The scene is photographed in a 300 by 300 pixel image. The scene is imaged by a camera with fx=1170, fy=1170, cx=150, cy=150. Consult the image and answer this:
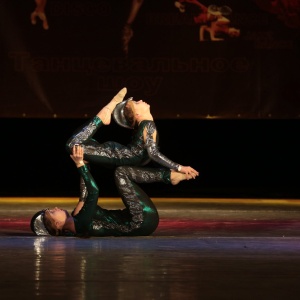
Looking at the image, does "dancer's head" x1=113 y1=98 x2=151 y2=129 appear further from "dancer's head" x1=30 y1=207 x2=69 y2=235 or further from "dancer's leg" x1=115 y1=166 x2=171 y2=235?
"dancer's head" x1=30 y1=207 x2=69 y2=235

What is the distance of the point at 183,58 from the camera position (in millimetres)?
10750

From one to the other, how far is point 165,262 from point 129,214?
1.34m

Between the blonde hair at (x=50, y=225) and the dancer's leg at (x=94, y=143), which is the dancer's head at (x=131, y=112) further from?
the blonde hair at (x=50, y=225)

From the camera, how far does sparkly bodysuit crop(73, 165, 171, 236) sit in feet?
24.8

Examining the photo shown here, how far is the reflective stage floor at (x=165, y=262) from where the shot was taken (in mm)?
5405

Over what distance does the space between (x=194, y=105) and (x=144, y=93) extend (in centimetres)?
49

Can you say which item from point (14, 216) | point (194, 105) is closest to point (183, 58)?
point (194, 105)

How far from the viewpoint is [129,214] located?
7660 millimetres

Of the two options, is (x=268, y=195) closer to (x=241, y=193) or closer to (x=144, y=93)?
(x=241, y=193)

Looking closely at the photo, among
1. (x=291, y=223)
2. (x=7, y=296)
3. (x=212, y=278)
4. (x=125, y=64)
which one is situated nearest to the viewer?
(x=7, y=296)

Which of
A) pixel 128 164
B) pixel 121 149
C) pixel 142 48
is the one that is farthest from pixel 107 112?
pixel 142 48

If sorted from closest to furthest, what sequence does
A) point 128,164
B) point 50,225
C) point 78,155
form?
1. point 78,155
2. point 50,225
3. point 128,164

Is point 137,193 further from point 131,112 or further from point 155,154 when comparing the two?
point 131,112

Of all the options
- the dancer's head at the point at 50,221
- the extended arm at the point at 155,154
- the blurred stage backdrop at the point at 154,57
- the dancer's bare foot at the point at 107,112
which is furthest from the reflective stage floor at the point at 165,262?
the blurred stage backdrop at the point at 154,57
